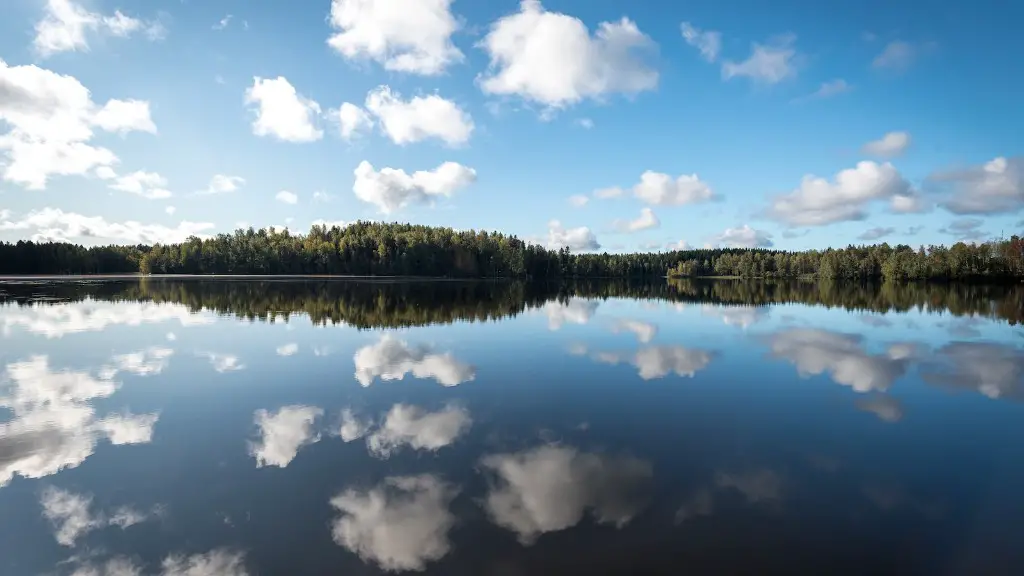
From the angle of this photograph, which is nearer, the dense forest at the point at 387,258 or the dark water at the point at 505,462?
the dark water at the point at 505,462

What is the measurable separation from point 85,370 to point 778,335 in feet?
103

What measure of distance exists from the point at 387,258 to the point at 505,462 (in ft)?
436

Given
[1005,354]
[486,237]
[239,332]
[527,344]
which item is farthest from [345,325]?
[486,237]

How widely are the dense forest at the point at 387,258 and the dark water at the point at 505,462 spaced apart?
116952 millimetres

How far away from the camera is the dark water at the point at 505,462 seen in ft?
21.6

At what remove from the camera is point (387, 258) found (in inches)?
5394

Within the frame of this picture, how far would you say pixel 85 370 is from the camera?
55.5 ft

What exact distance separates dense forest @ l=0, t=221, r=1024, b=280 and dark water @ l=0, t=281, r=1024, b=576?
384 feet

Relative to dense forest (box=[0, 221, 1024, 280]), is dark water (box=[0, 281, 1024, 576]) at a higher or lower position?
Result: lower

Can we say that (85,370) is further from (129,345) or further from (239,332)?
A: (239,332)

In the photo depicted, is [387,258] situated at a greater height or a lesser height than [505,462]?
greater

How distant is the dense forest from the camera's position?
12962cm

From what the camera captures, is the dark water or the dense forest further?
the dense forest

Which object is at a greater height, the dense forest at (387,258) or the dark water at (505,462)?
the dense forest at (387,258)
